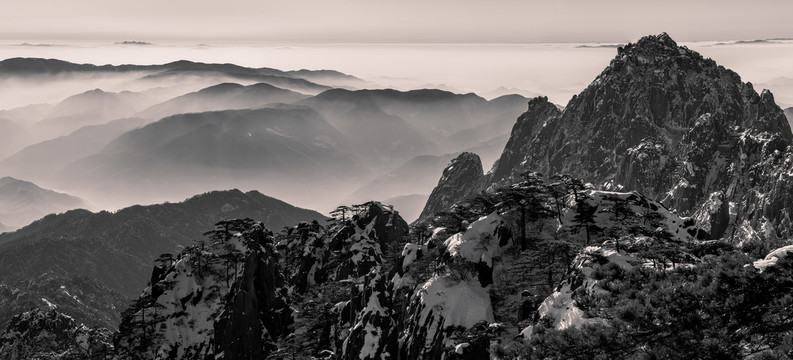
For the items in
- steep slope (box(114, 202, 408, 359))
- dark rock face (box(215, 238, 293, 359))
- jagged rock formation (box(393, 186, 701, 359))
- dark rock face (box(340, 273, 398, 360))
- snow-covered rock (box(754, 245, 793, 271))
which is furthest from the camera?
dark rock face (box(215, 238, 293, 359))

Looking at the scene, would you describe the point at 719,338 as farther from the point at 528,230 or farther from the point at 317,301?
the point at 317,301

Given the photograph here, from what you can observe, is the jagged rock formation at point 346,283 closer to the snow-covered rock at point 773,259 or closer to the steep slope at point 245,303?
the steep slope at point 245,303

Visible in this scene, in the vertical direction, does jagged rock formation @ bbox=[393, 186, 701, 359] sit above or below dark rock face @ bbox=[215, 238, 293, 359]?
above

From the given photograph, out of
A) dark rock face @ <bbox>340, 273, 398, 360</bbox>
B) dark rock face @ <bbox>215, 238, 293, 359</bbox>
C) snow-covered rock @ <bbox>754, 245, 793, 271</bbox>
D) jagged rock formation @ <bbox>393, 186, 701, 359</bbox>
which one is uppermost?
snow-covered rock @ <bbox>754, 245, 793, 271</bbox>

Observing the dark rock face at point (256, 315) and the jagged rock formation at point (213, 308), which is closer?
the dark rock face at point (256, 315)

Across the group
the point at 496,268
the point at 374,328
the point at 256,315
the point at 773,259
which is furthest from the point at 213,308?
the point at 773,259

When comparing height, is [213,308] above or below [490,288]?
below

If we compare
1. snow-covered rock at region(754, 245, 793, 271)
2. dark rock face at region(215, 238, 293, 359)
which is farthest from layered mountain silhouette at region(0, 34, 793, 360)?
dark rock face at region(215, 238, 293, 359)

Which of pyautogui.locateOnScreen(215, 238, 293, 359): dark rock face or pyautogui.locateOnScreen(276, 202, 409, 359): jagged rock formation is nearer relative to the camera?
pyautogui.locateOnScreen(276, 202, 409, 359): jagged rock formation

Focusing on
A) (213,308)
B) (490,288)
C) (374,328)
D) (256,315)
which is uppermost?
(490,288)

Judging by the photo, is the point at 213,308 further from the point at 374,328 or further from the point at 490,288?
the point at 490,288

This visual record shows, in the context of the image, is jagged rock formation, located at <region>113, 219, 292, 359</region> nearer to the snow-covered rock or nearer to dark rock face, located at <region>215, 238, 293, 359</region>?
dark rock face, located at <region>215, 238, 293, 359</region>

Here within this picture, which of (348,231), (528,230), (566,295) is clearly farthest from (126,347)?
(566,295)

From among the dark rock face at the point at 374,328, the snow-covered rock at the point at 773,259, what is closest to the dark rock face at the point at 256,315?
the dark rock face at the point at 374,328
